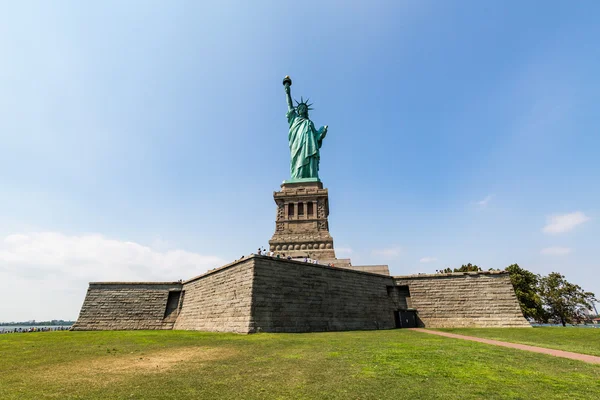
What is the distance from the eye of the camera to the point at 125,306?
89.7 ft

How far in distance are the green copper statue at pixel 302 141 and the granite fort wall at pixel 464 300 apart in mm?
22366

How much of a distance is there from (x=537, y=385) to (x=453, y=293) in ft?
70.2

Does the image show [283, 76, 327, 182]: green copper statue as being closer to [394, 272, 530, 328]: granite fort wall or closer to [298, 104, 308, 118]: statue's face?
[298, 104, 308, 118]: statue's face

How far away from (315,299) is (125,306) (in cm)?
1912

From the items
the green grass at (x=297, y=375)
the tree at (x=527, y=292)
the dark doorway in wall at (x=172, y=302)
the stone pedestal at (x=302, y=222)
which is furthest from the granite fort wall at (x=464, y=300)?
the dark doorway in wall at (x=172, y=302)

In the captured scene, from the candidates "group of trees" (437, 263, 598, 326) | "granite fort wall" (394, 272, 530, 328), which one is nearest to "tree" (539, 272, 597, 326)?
"group of trees" (437, 263, 598, 326)

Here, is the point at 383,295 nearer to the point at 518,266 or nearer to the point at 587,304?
the point at 518,266

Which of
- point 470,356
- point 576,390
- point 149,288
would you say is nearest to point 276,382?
point 576,390

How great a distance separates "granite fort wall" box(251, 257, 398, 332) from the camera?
18109 millimetres

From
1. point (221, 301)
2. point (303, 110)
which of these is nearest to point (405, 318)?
point (221, 301)

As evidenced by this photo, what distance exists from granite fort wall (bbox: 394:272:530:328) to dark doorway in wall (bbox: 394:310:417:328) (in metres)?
0.52

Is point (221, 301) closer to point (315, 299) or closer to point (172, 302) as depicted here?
point (315, 299)

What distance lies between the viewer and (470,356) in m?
9.02

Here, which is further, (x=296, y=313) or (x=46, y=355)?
(x=296, y=313)
